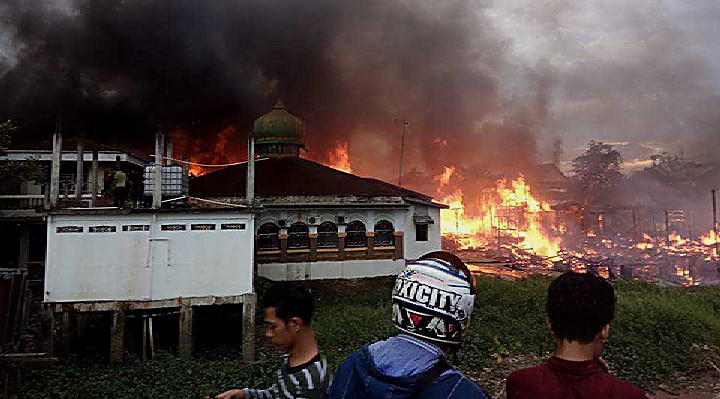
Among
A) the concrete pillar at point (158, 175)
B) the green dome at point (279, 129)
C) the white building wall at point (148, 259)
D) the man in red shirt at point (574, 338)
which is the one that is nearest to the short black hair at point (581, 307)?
the man in red shirt at point (574, 338)

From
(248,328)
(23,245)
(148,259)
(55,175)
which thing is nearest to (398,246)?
(248,328)

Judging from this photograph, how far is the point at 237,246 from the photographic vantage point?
1316 centimetres

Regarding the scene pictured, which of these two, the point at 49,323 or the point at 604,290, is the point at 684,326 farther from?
the point at 49,323

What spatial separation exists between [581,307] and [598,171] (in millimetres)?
59494

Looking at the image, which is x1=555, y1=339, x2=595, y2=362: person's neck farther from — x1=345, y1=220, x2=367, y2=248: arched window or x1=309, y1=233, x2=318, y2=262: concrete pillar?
x1=345, y1=220, x2=367, y2=248: arched window

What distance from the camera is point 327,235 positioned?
20594 mm

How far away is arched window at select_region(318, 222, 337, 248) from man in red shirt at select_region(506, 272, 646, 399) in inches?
728

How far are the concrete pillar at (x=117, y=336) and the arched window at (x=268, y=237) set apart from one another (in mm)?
7990

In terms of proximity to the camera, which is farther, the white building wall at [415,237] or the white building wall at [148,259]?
the white building wall at [415,237]

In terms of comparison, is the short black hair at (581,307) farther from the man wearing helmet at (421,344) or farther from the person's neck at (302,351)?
the person's neck at (302,351)

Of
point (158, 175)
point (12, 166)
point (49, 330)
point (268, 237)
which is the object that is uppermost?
point (12, 166)

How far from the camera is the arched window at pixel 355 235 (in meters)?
20.8

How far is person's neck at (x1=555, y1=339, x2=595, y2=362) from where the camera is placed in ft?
6.99

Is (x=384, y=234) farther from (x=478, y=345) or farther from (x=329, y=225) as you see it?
(x=478, y=345)
